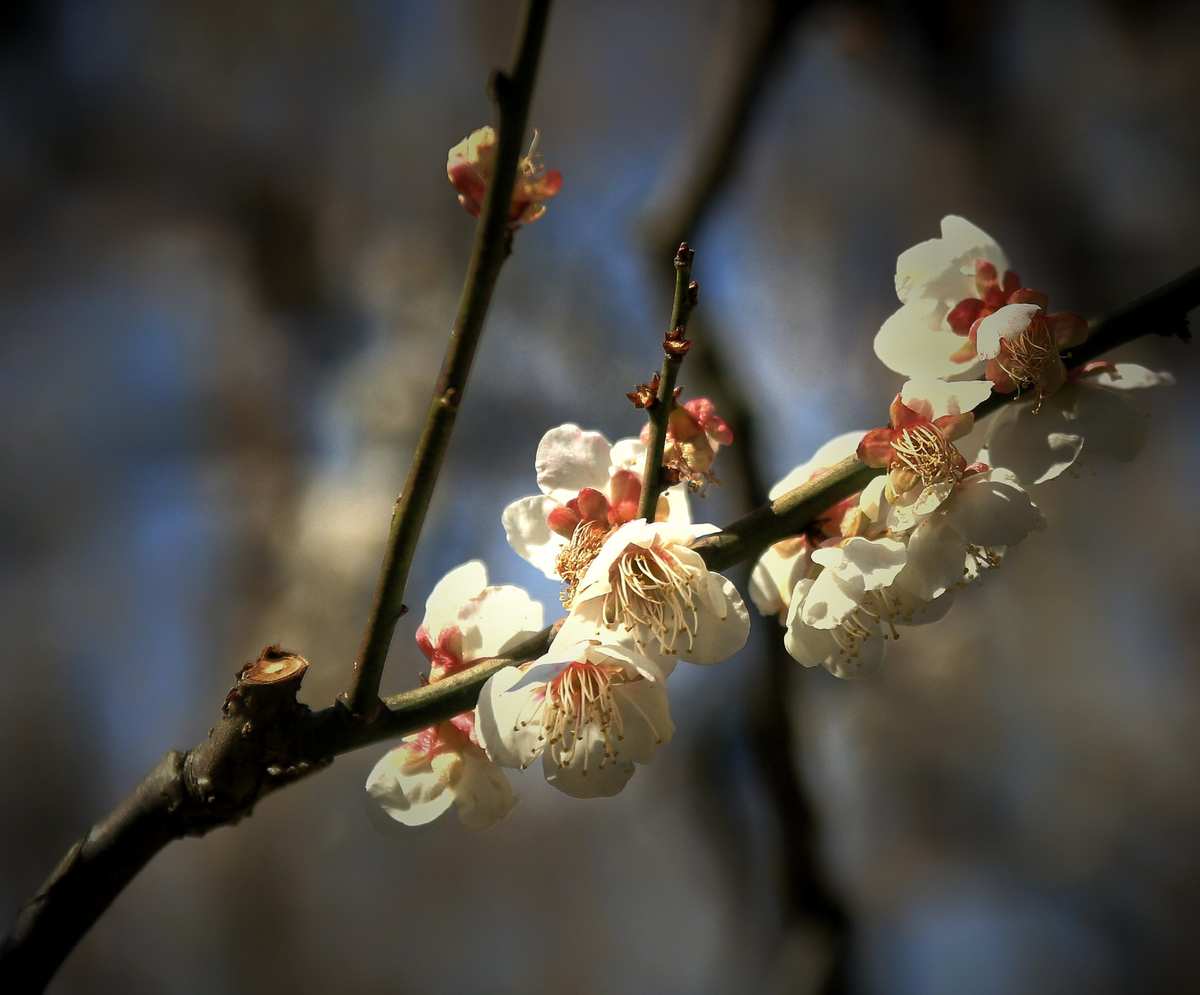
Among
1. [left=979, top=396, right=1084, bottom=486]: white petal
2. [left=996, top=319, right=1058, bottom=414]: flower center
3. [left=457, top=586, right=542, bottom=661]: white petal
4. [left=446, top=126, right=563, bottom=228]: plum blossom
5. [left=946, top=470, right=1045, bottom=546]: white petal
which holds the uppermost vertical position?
[left=446, top=126, right=563, bottom=228]: plum blossom

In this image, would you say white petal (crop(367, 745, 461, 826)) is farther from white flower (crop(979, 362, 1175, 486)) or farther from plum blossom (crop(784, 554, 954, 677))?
white flower (crop(979, 362, 1175, 486))

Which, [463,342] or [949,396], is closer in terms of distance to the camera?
[463,342]

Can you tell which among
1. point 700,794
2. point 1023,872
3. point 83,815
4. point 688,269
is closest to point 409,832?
point 688,269

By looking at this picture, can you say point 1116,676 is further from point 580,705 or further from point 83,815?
point 83,815

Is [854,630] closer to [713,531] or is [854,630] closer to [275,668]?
[713,531]

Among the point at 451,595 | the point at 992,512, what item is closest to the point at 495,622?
the point at 451,595

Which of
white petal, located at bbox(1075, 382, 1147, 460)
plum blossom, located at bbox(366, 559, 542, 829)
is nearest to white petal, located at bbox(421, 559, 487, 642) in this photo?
plum blossom, located at bbox(366, 559, 542, 829)

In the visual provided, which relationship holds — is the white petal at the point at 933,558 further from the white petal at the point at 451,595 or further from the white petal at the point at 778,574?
the white petal at the point at 451,595
